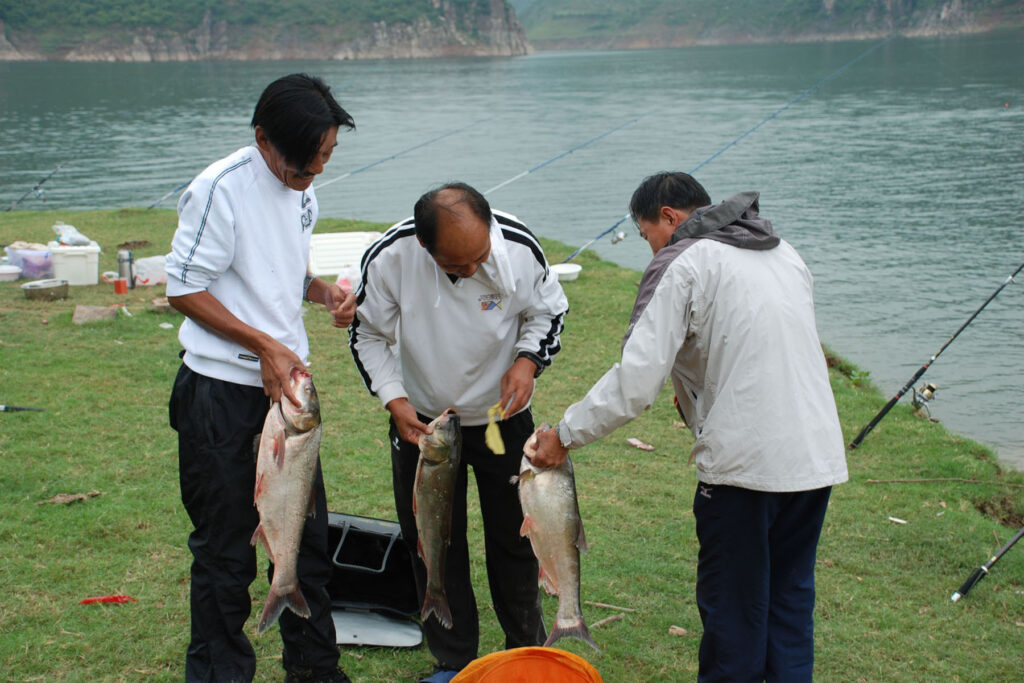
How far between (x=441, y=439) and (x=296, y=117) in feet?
4.16

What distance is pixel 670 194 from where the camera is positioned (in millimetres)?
3547

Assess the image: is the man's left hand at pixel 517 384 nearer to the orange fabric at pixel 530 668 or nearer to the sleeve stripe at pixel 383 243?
the sleeve stripe at pixel 383 243

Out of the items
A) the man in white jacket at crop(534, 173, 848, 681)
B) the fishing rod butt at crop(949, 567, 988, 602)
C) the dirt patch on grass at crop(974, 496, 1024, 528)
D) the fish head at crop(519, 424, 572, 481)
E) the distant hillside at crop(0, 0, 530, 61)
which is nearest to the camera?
the man in white jacket at crop(534, 173, 848, 681)

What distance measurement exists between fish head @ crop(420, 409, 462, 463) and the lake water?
261 inches

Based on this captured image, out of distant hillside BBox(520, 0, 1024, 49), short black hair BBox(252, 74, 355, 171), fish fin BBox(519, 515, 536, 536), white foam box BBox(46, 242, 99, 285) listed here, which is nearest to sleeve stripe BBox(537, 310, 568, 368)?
fish fin BBox(519, 515, 536, 536)

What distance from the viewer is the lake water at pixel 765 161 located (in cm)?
1275

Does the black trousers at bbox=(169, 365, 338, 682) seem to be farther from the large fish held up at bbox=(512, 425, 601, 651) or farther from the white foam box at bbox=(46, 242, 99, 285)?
the white foam box at bbox=(46, 242, 99, 285)

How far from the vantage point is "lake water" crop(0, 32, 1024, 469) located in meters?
12.8

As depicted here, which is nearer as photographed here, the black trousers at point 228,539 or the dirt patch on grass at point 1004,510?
the black trousers at point 228,539

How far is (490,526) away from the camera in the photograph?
3854 millimetres

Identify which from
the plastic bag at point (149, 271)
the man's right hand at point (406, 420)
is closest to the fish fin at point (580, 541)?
the man's right hand at point (406, 420)

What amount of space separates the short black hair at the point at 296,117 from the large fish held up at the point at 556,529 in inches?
51.7

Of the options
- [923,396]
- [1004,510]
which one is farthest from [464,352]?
[923,396]

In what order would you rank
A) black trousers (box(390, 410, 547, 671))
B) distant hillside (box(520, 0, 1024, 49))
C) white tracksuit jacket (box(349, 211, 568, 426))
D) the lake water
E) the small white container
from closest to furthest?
1. white tracksuit jacket (box(349, 211, 568, 426))
2. black trousers (box(390, 410, 547, 671))
3. the small white container
4. the lake water
5. distant hillside (box(520, 0, 1024, 49))
